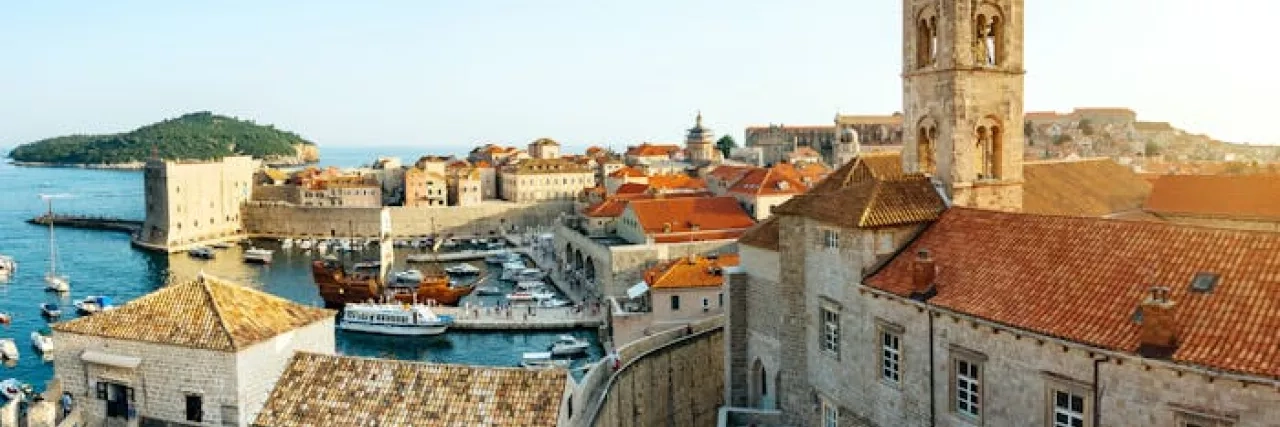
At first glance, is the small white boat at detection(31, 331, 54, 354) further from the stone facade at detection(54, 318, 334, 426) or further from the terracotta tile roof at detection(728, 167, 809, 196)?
the terracotta tile roof at detection(728, 167, 809, 196)

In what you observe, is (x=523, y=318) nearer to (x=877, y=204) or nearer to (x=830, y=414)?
(x=830, y=414)

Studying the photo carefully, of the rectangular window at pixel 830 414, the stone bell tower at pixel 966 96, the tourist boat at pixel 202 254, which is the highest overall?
the stone bell tower at pixel 966 96

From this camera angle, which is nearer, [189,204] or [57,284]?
[57,284]

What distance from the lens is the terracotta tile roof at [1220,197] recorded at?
2745cm

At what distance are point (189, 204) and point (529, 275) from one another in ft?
126

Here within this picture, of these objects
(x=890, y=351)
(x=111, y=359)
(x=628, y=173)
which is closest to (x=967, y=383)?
(x=890, y=351)

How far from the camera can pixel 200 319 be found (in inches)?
680

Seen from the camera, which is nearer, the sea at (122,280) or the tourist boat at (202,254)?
the sea at (122,280)

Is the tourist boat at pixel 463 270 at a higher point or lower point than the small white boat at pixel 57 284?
lower

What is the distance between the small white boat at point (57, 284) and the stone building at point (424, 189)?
35855 mm

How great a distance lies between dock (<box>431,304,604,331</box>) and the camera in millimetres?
43094

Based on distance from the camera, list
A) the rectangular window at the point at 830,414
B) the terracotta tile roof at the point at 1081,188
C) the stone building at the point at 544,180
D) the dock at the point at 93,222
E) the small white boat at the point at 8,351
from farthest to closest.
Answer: the stone building at the point at 544,180
the dock at the point at 93,222
the small white boat at the point at 8,351
the terracotta tile roof at the point at 1081,188
the rectangular window at the point at 830,414

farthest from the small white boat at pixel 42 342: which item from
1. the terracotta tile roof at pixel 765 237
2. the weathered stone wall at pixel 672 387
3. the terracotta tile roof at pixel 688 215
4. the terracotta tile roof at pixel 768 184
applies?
the terracotta tile roof at pixel 768 184

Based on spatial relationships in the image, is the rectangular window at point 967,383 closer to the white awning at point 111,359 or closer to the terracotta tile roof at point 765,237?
the terracotta tile roof at point 765,237
